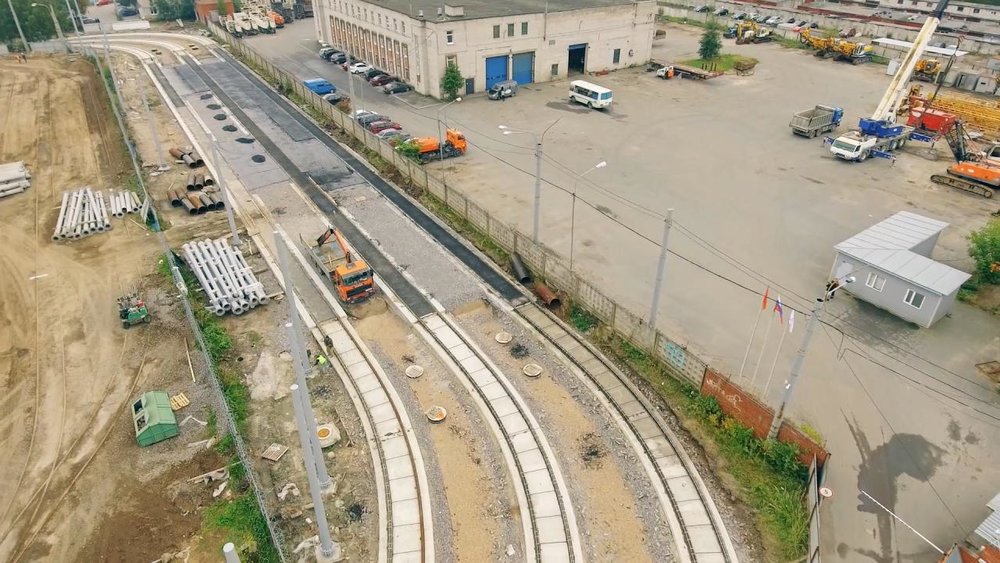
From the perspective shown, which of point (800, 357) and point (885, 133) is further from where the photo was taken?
point (885, 133)

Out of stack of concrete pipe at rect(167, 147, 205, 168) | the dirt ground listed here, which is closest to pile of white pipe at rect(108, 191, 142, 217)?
the dirt ground

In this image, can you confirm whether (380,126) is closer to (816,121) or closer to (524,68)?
(524,68)

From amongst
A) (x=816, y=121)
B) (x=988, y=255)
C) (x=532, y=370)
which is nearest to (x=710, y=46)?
(x=816, y=121)

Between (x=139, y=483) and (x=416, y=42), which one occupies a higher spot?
(x=416, y=42)

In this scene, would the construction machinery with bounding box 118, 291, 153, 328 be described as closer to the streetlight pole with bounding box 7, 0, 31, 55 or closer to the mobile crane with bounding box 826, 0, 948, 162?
the mobile crane with bounding box 826, 0, 948, 162

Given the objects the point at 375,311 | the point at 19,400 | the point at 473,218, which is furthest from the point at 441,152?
the point at 19,400

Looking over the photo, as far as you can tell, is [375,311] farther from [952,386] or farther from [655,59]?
[655,59]

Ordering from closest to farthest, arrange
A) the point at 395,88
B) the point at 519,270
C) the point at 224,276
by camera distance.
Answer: the point at 224,276
the point at 519,270
the point at 395,88
